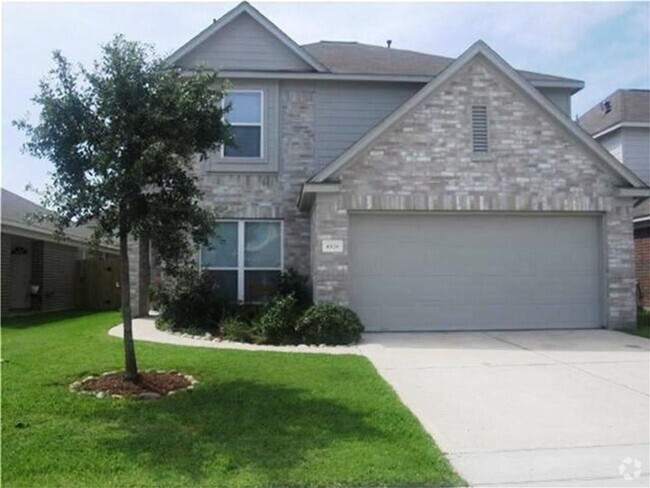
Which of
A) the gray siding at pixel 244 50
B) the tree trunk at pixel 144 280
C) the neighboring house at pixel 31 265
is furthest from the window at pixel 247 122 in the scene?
the neighboring house at pixel 31 265

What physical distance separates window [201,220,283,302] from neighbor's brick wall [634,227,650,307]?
10543 millimetres

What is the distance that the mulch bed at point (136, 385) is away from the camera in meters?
7.11

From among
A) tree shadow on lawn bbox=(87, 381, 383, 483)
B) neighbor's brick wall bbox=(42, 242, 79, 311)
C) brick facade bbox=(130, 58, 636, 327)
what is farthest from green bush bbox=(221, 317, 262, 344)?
neighbor's brick wall bbox=(42, 242, 79, 311)

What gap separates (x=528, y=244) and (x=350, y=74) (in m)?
5.95

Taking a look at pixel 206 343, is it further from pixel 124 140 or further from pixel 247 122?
pixel 247 122

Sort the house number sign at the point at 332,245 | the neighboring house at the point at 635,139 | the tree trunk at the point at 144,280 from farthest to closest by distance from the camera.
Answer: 1. the neighboring house at the point at 635,139
2. the tree trunk at the point at 144,280
3. the house number sign at the point at 332,245

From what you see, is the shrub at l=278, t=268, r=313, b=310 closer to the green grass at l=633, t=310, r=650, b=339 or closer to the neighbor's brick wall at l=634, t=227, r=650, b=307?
the green grass at l=633, t=310, r=650, b=339

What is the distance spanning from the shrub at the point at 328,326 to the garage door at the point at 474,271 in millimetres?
1236

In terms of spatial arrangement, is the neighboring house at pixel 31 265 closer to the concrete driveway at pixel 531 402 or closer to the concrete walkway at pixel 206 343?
the concrete walkway at pixel 206 343

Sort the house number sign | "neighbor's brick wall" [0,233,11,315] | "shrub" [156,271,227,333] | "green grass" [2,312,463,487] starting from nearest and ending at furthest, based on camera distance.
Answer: "green grass" [2,312,463,487], the house number sign, "shrub" [156,271,227,333], "neighbor's brick wall" [0,233,11,315]

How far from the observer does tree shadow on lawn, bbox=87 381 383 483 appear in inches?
192

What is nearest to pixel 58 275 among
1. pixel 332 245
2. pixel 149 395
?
pixel 332 245

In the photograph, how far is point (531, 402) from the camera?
271 inches

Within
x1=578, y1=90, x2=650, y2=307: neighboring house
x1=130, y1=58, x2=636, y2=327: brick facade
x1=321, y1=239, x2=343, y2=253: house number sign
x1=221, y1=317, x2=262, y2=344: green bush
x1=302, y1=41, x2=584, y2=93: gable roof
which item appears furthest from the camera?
x1=578, y1=90, x2=650, y2=307: neighboring house
